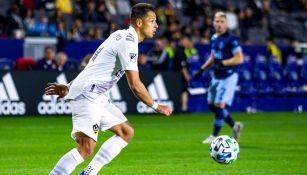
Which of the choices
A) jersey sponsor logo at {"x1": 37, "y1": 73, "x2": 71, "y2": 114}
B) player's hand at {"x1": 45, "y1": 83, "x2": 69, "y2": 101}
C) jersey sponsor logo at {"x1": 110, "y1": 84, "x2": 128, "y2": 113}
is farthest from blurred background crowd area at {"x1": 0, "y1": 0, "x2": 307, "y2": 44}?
player's hand at {"x1": 45, "y1": 83, "x2": 69, "y2": 101}

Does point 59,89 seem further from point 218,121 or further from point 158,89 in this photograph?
point 158,89

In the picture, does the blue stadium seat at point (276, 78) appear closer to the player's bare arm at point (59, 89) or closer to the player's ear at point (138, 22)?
the player's ear at point (138, 22)

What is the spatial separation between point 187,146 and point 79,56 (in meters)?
10.5

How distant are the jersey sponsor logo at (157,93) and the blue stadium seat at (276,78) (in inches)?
210

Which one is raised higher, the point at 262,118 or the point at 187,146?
the point at 187,146

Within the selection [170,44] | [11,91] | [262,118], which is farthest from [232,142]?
[170,44]

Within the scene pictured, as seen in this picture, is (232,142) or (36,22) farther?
(36,22)

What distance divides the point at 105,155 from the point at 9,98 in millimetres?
12846

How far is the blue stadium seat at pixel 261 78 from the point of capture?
2859 cm

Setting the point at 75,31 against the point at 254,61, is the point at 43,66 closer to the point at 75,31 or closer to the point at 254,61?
the point at 75,31

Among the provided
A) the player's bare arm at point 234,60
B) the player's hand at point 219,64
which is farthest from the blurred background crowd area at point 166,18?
the player's bare arm at point 234,60

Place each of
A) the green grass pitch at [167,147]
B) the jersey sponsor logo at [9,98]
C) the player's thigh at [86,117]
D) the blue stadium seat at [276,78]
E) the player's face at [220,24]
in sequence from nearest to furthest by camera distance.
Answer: the player's thigh at [86,117] → the green grass pitch at [167,147] → the player's face at [220,24] → the jersey sponsor logo at [9,98] → the blue stadium seat at [276,78]

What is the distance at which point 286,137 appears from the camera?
18281mm

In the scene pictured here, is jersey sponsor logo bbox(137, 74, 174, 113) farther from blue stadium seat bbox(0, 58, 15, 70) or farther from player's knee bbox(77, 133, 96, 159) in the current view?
player's knee bbox(77, 133, 96, 159)
